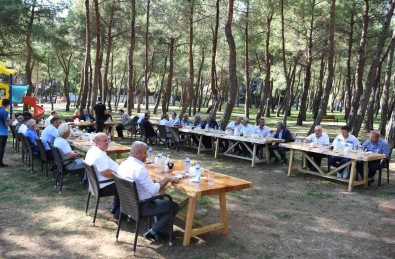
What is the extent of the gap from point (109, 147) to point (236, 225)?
10.2 feet

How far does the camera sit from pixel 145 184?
4.00 meters

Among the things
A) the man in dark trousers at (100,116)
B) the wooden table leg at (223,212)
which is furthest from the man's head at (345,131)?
the man in dark trousers at (100,116)

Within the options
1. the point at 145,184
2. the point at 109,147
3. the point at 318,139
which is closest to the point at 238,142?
the point at 318,139

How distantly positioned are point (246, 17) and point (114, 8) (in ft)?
22.9

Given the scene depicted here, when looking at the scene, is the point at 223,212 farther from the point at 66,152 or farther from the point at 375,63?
the point at 375,63

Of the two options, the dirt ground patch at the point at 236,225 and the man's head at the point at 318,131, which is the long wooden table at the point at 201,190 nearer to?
the dirt ground patch at the point at 236,225

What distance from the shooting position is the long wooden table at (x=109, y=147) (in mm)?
6719

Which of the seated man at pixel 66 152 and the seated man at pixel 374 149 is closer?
the seated man at pixel 66 152

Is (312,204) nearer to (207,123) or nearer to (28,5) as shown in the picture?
(207,123)

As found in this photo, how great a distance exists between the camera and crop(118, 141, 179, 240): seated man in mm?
3998

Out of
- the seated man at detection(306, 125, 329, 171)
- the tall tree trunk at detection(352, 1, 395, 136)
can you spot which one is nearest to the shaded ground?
the seated man at detection(306, 125, 329, 171)

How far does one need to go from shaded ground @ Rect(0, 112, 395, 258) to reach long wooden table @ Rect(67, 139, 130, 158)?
2.19 ft

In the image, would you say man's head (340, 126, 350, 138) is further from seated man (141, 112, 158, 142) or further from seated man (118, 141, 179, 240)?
seated man (141, 112, 158, 142)

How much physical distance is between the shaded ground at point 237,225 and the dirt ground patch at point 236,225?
0.01 metres
